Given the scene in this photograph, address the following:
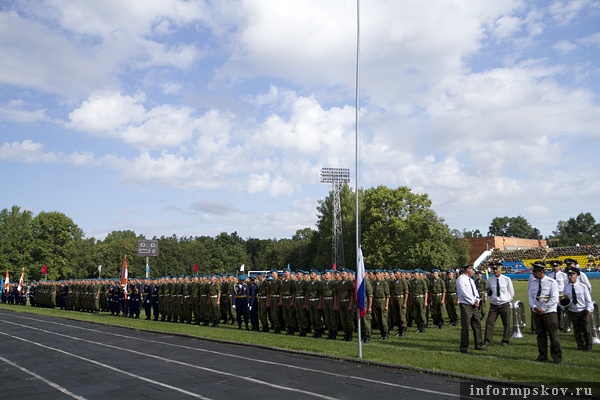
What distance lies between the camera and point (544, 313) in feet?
34.3

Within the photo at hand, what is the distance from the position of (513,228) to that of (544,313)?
14938 centimetres

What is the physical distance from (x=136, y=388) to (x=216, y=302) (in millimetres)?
11817

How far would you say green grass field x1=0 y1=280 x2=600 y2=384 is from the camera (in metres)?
8.99

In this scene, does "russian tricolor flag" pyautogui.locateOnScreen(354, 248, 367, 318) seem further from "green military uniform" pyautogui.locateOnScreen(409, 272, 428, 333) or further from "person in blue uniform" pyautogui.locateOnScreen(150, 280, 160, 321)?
"person in blue uniform" pyautogui.locateOnScreen(150, 280, 160, 321)

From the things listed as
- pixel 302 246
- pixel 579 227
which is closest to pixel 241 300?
pixel 302 246

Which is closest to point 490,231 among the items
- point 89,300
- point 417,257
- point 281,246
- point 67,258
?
point 281,246

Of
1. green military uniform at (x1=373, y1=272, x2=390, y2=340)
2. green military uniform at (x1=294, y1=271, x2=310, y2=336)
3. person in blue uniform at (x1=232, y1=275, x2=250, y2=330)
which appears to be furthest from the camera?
person in blue uniform at (x1=232, y1=275, x2=250, y2=330)

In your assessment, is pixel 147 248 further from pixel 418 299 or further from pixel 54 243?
pixel 54 243

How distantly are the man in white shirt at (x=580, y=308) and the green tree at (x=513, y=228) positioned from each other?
143592 millimetres

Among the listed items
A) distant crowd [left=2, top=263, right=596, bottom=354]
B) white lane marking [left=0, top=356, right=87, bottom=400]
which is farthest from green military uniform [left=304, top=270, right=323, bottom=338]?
white lane marking [left=0, top=356, right=87, bottom=400]

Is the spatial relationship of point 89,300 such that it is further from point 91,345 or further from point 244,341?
point 244,341

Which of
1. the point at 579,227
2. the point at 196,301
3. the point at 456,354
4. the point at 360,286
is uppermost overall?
the point at 579,227

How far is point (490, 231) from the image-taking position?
15512 centimetres

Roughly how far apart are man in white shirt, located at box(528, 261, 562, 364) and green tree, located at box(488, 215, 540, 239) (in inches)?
5714
